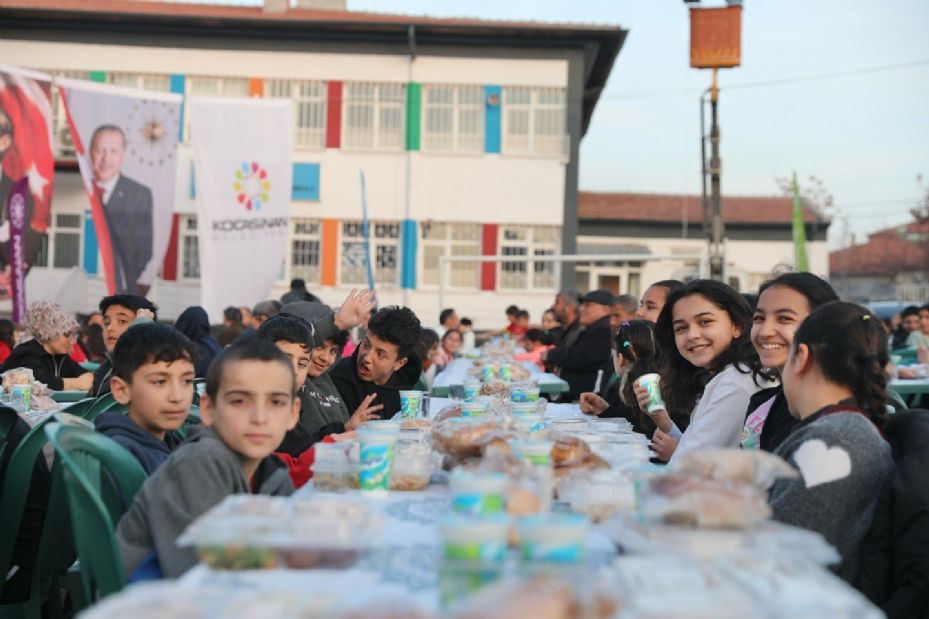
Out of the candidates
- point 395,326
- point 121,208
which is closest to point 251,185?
point 121,208

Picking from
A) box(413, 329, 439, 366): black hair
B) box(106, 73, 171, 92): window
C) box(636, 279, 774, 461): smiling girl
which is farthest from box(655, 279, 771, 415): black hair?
box(106, 73, 171, 92): window

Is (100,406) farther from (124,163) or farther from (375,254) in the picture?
(375,254)

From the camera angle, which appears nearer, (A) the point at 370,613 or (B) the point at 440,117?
(A) the point at 370,613

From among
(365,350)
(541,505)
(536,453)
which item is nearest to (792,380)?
(536,453)

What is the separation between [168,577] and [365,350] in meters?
3.46

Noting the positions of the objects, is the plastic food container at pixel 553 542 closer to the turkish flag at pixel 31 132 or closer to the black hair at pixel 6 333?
the black hair at pixel 6 333

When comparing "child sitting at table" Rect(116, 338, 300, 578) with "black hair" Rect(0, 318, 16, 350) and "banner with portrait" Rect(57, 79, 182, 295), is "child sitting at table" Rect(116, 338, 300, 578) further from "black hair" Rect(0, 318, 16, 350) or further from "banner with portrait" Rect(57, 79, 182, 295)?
"banner with portrait" Rect(57, 79, 182, 295)

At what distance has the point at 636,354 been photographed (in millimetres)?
6242

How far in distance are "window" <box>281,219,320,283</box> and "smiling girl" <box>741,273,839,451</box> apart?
2231cm

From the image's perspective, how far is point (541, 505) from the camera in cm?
238

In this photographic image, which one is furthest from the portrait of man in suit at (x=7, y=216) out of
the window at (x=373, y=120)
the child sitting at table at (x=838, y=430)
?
the window at (x=373, y=120)

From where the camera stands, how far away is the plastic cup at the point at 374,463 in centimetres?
293

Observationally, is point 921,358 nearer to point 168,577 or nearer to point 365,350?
point 365,350

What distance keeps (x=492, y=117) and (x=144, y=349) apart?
22.7m
